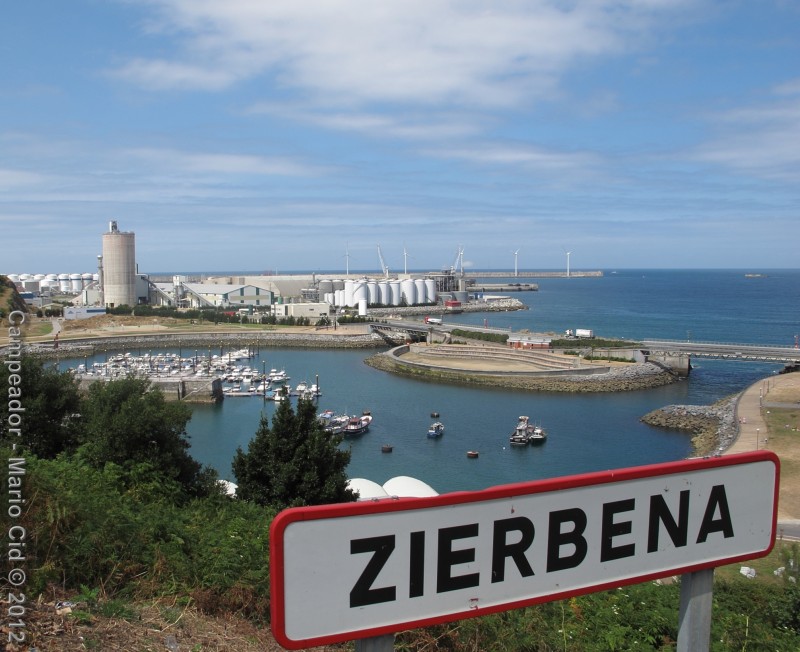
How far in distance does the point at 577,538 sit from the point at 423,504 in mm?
198

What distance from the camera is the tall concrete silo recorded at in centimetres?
3328

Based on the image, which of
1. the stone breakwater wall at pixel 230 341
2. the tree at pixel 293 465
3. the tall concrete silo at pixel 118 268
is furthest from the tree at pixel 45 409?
the tall concrete silo at pixel 118 268

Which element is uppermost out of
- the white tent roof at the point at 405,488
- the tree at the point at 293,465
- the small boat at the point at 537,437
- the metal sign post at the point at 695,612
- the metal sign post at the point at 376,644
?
the metal sign post at the point at 376,644

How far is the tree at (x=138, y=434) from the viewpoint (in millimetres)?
5035

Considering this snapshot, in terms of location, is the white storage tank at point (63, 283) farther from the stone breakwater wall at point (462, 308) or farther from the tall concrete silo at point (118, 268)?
the stone breakwater wall at point (462, 308)

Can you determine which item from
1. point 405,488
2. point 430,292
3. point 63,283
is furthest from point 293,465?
point 63,283

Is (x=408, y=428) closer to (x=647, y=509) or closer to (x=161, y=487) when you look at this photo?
(x=161, y=487)

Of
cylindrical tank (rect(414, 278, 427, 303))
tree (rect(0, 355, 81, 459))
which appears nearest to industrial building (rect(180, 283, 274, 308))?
cylindrical tank (rect(414, 278, 427, 303))

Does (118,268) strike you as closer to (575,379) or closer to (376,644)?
(575,379)

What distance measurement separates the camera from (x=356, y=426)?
1213 cm

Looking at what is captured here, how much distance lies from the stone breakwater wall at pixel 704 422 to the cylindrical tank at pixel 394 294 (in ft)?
92.2

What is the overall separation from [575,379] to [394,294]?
25764mm

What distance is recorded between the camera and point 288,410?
5.30m

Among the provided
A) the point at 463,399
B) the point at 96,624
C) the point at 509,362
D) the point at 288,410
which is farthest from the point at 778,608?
the point at 509,362
